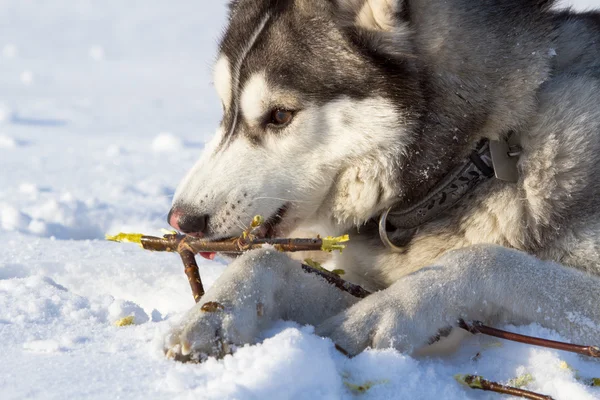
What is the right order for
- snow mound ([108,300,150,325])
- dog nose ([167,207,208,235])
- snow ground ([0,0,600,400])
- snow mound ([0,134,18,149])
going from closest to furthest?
snow ground ([0,0,600,400]) → snow mound ([108,300,150,325]) → dog nose ([167,207,208,235]) → snow mound ([0,134,18,149])

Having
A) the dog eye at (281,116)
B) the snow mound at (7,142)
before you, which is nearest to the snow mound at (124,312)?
the dog eye at (281,116)

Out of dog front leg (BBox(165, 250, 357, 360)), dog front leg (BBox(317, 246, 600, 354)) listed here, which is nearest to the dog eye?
dog front leg (BBox(165, 250, 357, 360))

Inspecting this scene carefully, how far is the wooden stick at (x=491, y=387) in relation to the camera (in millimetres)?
1602

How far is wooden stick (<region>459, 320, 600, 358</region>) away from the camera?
1.72 meters

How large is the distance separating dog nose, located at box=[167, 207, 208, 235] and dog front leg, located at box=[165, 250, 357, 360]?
0.98 ft

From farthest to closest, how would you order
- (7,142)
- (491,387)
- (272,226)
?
1. (7,142)
2. (272,226)
3. (491,387)

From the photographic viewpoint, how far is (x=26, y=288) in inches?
88.4

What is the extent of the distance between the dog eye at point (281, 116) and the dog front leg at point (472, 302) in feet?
2.31

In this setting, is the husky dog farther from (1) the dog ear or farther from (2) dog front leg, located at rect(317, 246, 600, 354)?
(2) dog front leg, located at rect(317, 246, 600, 354)

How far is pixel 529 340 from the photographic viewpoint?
5.90 feet

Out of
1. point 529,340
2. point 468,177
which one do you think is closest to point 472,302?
point 529,340

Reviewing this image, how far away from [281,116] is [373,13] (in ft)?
1.49

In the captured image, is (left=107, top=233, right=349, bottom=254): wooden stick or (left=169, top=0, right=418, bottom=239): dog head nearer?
(left=107, top=233, right=349, bottom=254): wooden stick

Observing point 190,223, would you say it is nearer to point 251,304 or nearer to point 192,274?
point 192,274
